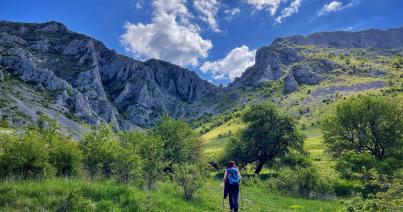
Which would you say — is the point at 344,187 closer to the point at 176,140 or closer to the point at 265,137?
the point at 265,137

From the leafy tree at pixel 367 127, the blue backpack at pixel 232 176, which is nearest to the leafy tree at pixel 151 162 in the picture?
the blue backpack at pixel 232 176

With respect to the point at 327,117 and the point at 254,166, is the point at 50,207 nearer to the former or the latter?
the point at 327,117

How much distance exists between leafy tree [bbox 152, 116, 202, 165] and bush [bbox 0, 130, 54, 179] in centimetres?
3791

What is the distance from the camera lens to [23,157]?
16.8 metres

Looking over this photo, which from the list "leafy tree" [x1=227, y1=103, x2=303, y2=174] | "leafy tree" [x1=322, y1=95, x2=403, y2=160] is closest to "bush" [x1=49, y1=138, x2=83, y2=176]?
"leafy tree" [x1=322, y1=95, x2=403, y2=160]

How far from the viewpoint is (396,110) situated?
48.6 metres

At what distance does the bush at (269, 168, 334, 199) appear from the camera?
3378 centimetres

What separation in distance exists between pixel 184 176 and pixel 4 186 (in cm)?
981

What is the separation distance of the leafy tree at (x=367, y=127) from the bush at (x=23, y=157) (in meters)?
44.4

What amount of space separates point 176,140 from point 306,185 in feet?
103

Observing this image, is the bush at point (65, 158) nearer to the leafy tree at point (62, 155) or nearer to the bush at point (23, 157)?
the leafy tree at point (62, 155)

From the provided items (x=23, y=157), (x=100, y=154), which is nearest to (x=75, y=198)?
(x=23, y=157)

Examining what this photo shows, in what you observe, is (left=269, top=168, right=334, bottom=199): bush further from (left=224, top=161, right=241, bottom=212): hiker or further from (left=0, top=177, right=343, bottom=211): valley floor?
(left=0, top=177, right=343, bottom=211): valley floor

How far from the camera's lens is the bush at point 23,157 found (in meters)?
16.6
